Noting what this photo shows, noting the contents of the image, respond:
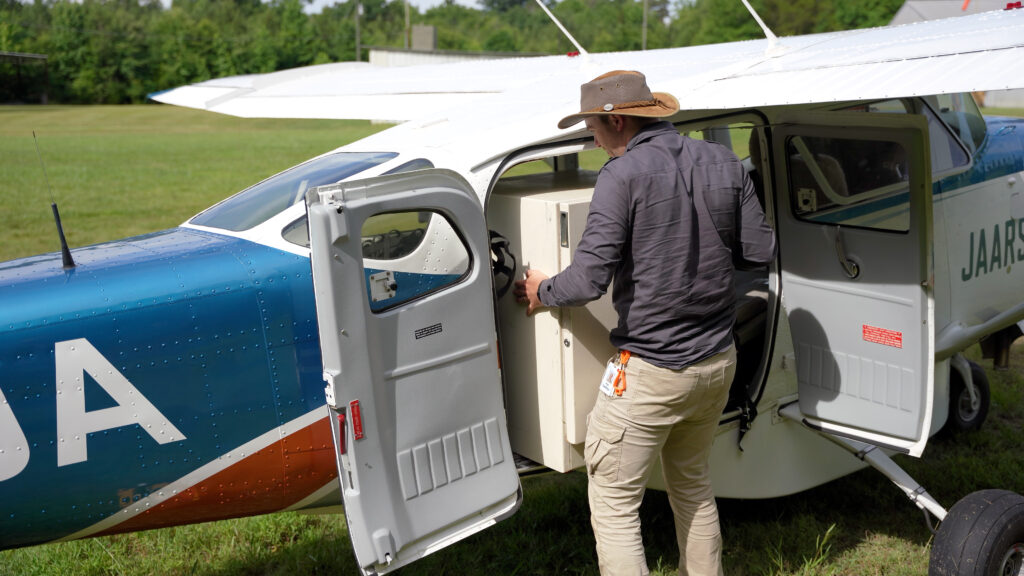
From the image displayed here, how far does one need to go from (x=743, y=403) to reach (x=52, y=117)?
5158cm

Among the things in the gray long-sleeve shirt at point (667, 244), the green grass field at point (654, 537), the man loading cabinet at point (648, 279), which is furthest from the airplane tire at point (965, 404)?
the gray long-sleeve shirt at point (667, 244)

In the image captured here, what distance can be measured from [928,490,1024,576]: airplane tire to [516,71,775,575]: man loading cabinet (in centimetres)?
125

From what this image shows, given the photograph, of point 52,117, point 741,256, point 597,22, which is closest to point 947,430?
point 741,256

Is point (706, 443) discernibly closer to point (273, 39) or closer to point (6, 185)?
point (6, 185)

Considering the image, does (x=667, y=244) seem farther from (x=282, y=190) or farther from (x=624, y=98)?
(x=282, y=190)

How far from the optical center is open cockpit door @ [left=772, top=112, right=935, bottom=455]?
390cm

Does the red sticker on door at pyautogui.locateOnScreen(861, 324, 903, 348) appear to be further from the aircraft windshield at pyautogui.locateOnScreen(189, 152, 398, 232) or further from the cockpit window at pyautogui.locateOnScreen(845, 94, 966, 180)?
the aircraft windshield at pyautogui.locateOnScreen(189, 152, 398, 232)

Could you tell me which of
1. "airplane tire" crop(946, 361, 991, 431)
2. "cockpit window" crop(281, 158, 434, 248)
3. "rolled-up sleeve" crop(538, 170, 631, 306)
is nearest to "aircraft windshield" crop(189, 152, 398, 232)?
"cockpit window" crop(281, 158, 434, 248)

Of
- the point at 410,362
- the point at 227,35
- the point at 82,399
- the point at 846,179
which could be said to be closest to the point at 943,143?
the point at 846,179

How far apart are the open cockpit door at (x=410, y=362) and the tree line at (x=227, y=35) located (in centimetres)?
5462

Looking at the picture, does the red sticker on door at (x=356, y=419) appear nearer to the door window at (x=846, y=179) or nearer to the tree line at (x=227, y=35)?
the door window at (x=846, y=179)

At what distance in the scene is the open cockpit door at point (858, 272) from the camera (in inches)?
154

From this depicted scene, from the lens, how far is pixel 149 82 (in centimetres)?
6500

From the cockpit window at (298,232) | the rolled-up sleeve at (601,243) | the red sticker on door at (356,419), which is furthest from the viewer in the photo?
the cockpit window at (298,232)
